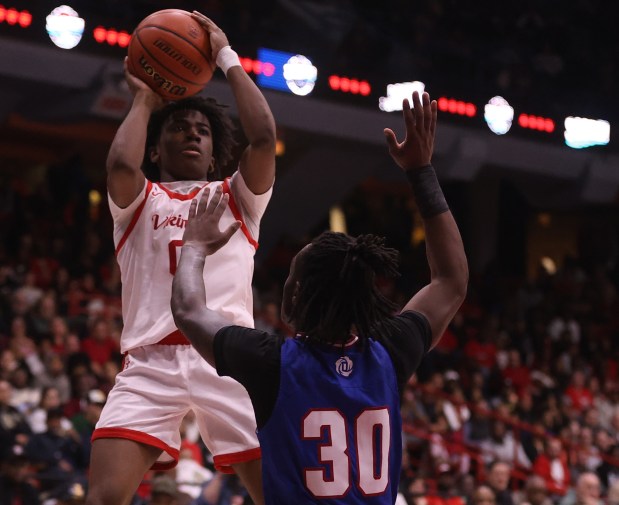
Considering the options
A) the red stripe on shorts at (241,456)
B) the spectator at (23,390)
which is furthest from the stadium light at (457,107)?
the red stripe on shorts at (241,456)

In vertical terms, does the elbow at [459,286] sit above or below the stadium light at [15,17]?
below

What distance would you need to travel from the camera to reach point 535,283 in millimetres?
17250

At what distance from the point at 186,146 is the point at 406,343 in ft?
5.39

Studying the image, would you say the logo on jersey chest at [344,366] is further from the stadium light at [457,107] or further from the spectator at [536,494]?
the stadium light at [457,107]

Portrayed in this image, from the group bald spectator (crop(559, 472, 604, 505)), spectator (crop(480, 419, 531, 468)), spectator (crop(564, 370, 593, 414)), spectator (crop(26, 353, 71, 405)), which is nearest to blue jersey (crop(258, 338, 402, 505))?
spectator (crop(26, 353, 71, 405))

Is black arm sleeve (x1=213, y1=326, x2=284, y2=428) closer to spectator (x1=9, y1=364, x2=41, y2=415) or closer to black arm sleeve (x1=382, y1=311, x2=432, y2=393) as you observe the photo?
black arm sleeve (x1=382, y1=311, x2=432, y2=393)

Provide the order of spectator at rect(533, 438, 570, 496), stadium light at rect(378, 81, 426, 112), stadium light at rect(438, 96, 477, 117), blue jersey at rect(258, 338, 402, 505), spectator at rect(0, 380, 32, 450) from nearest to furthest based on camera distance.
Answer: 1. blue jersey at rect(258, 338, 402, 505)
2. spectator at rect(0, 380, 32, 450)
3. spectator at rect(533, 438, 570, 496)
4. stadium light at rect(378, 81, 426, 112)
5. stadium light at rect(438, 96, 477, 117)

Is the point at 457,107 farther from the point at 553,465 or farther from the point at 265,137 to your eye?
the point at 265,137

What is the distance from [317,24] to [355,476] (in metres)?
11.5

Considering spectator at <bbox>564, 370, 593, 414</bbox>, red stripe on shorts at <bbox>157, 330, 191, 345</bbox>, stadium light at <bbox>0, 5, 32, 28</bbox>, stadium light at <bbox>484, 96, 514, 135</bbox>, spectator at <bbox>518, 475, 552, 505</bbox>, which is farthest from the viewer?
stadium light at <bbox>484, 96, 514, 135</bbox>

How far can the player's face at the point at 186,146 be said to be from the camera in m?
4.30

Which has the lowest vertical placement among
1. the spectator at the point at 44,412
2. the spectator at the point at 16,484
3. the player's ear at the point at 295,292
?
the spectator at the point at 16,484

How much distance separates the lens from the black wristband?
10.3 ft

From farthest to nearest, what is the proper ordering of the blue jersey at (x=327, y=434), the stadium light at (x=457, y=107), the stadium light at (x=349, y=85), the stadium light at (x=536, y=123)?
the stadium light at (x=536, y=123) → the stadium light at (x=457, y=107) → the stadium light at (x=349, y=85) → the blue jersey at (x=327, y=434)
